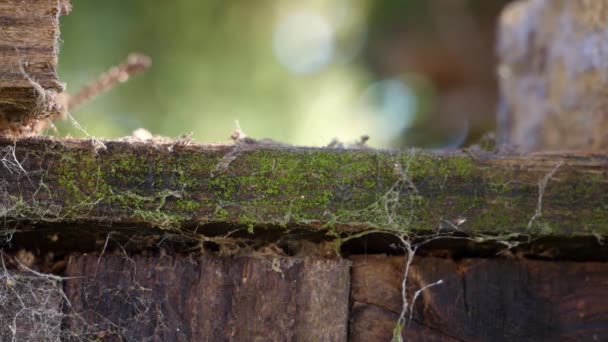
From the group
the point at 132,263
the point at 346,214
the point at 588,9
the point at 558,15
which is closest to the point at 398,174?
the point at 346,214

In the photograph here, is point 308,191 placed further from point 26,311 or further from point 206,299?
point 26,311

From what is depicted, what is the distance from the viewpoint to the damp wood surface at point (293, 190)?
A: 868 millimetres

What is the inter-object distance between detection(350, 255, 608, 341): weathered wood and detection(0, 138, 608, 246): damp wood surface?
74 mm

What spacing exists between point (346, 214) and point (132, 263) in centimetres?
28

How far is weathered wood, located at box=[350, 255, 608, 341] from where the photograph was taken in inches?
37.2

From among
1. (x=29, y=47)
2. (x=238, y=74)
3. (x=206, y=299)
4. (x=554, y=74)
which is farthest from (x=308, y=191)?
(x=238, y=74)

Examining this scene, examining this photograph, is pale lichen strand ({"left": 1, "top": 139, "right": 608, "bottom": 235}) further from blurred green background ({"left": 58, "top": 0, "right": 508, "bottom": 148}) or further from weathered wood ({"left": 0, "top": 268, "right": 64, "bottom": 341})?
blurred green background ({"left": 58, "top": 0, "right": 508, "bottom": 148})

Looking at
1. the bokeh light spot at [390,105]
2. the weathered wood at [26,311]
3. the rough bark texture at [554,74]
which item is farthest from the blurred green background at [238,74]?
the weathered wood at [26,311]

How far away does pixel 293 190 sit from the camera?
35.2 inches

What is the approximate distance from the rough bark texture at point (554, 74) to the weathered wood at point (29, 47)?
749 millimetres

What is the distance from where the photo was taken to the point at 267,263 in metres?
0.91

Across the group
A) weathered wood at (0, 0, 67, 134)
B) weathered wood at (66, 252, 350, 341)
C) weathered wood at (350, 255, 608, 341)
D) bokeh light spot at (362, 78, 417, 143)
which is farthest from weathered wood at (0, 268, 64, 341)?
bokeh light spot at (362, 78, 417, 143)

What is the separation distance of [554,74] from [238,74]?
1.72 m

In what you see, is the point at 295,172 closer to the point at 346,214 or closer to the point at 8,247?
the point at 346,214
